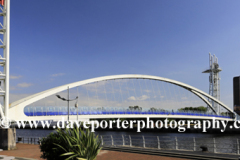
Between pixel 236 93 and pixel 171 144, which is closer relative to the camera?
pixel 171 144

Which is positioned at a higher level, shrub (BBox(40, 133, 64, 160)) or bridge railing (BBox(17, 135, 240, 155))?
shrub (BBox(40, 133, 64, 160))

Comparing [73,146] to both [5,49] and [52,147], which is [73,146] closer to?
[52,147]

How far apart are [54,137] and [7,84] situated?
48.2ft

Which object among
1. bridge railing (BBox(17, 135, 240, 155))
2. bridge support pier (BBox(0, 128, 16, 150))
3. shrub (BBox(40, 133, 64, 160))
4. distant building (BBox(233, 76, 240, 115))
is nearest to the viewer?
shrub (BBox(40, 133, 64, 160))

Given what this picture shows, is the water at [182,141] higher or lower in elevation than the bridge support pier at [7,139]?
lower

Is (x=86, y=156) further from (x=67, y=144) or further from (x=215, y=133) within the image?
(x=215, y=133)

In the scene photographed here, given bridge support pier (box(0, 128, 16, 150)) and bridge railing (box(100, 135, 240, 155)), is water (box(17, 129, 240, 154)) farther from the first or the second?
bridge support pier (box(0, 128, 16, 150))

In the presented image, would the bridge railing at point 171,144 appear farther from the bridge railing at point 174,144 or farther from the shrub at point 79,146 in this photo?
the shrub at point 79,146

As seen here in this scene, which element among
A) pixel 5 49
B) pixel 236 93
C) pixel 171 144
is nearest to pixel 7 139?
pixel 5 49

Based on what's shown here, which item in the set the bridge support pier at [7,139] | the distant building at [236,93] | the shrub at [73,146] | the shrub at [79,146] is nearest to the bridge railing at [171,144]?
the bridge support pier at [7,139]

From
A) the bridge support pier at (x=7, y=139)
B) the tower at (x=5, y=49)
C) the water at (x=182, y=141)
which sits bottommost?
the water at (x=182, y=141)

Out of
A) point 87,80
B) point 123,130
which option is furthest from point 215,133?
point 87,80

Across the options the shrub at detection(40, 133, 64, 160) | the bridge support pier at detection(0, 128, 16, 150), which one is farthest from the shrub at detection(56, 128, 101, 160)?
the bridge support pier at detection(0, 128, 16, 150)

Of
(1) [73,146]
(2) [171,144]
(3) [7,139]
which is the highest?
(1) [73,146]
